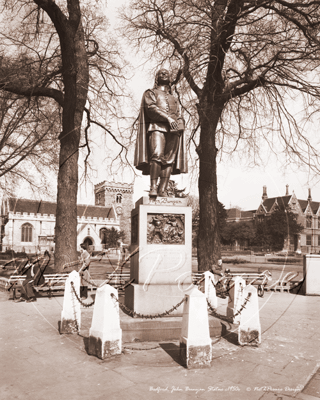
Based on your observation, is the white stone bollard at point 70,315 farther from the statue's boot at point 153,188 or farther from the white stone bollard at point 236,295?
the white stone bollard at point 236,295

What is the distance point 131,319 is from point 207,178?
8.11m

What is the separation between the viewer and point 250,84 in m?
13.7

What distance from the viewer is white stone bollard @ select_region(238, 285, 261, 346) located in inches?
262

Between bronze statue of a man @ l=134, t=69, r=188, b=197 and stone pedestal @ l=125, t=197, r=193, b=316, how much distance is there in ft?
1.53

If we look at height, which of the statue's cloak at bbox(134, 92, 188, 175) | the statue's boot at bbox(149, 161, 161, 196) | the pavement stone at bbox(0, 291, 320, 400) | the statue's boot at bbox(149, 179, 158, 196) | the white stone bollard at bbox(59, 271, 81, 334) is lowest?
the pavement stone at bbox(0, 291, 320, 400)

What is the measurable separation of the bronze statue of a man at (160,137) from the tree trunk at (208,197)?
5.82 meters

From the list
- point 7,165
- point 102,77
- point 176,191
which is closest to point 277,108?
point 176,191

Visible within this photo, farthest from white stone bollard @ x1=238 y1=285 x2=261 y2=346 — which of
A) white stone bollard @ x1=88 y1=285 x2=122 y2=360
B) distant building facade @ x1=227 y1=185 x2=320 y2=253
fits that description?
distant building facade @ x1=227 y1=185 x2=320 y2=253

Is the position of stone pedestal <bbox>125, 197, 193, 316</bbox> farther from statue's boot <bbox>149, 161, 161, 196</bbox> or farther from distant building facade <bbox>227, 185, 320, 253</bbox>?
distant building facade <bbox>227, 185, 320, 253</bbox>

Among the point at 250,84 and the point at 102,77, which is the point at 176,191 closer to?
the point at 250,84

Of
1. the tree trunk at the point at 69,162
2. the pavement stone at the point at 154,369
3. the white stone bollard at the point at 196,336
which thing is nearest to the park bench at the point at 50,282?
the tree trunk at the point at 69,162

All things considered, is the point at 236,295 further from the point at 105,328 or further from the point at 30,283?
the point at 30,283

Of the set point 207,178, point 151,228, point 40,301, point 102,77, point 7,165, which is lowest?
point 40,301

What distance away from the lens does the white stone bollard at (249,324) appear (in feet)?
21.8
